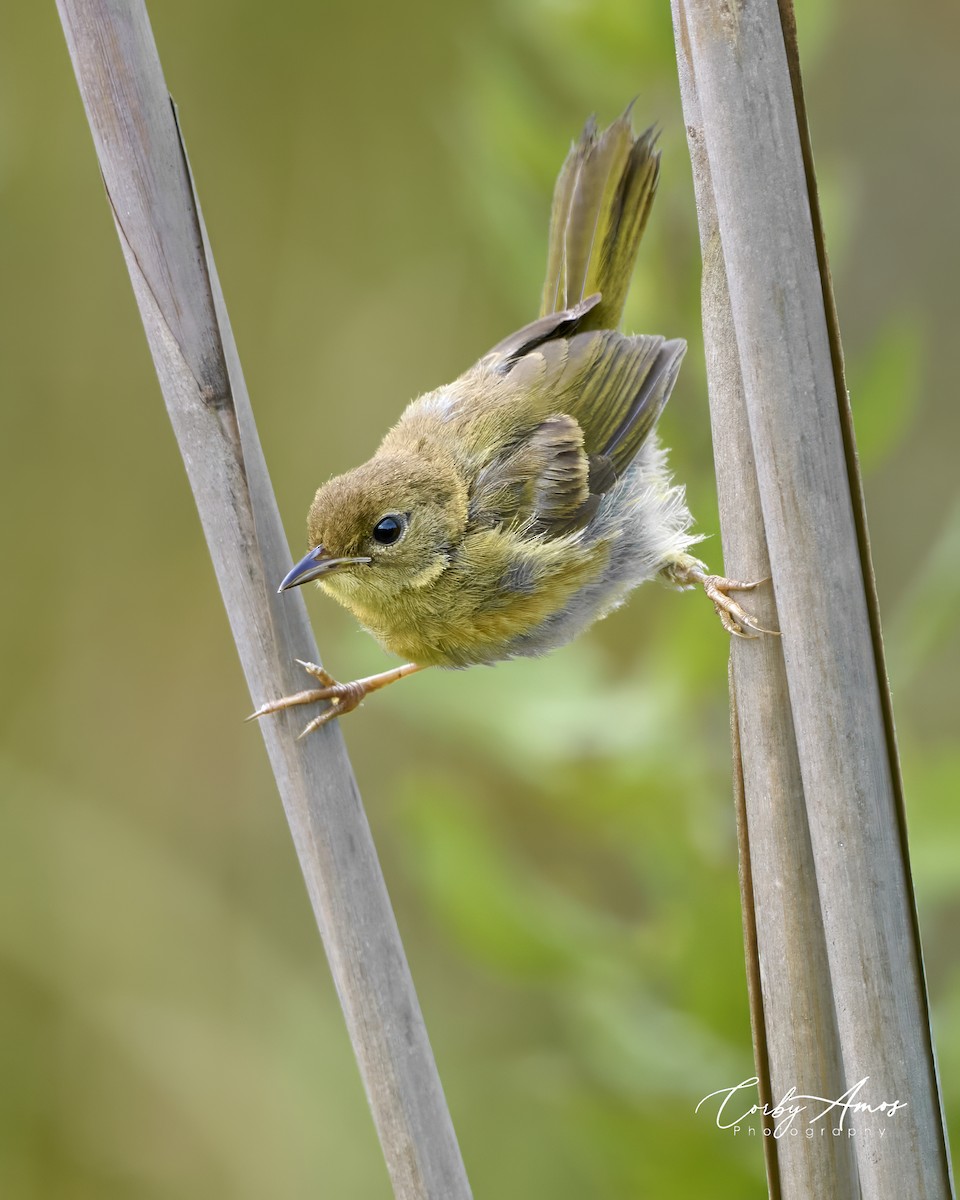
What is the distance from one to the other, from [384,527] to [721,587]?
807mm

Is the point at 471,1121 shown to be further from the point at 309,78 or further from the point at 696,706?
the point at 309,78

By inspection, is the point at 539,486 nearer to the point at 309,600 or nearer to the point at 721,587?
the point at 721,587

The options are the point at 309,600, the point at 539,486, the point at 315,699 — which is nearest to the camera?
the point at 315,699

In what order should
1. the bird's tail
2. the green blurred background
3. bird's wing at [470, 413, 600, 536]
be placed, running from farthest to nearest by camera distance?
the green blurred background, bird's wing at [470, 413, 600, 536], the bird's tail

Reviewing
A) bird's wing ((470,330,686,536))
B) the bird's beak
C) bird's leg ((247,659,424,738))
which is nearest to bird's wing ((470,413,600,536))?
bird's wing ((470,330,686,536))

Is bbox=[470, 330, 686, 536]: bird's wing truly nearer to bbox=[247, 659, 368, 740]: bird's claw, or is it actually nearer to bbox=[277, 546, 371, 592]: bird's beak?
bbox=[277, 546, 371, 592]: bird's beak

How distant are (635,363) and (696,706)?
0.59m

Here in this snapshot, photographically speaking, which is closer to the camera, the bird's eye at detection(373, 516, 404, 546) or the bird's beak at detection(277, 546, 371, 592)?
the bird's beak at detection(277, 546, 371, 592)

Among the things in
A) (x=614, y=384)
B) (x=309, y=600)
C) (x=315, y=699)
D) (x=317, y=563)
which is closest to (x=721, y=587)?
(x=315, y=699)

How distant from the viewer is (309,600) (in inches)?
138

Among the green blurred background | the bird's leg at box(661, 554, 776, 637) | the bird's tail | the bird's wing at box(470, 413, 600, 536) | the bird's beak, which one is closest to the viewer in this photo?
the bird's leg at box(661, 554, 776, 637)

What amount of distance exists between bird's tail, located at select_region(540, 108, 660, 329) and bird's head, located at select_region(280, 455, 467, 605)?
1.38 ft

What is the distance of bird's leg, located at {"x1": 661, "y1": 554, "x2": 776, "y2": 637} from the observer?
1.20 meters

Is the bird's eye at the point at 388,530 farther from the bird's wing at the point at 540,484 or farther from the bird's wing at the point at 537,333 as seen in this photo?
the bird's wing at the point at 537,333
